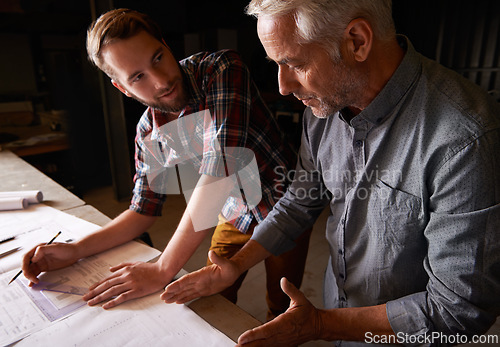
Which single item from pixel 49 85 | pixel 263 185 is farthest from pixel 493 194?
pixel 49 85

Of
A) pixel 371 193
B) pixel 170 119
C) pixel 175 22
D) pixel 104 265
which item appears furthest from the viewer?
pixel 175 22

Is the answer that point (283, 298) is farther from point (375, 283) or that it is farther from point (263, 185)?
point (375, 283)

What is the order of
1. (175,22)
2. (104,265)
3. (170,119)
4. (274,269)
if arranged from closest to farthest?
(104,265), (170,119), (274,269), (175,22)

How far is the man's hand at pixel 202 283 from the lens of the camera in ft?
2.79

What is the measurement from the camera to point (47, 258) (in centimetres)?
101

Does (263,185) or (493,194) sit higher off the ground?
(493,194)

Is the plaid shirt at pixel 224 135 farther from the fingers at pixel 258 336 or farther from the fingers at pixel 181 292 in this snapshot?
the fingers at pixel 258 336

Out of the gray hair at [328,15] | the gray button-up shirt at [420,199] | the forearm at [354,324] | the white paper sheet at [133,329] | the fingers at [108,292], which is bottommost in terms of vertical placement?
the forearm at [354,324]

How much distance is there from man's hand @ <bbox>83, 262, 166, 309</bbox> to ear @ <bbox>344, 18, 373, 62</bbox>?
0.77 metres

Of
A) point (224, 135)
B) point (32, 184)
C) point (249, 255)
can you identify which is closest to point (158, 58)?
point (224, 135)

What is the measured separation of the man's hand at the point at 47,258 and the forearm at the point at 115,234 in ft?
0.09

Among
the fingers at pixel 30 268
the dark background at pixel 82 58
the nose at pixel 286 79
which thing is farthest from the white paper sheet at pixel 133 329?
the dark background at pixel 82 58

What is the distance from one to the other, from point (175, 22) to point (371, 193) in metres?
2.17

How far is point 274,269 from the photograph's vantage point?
1476 mm
